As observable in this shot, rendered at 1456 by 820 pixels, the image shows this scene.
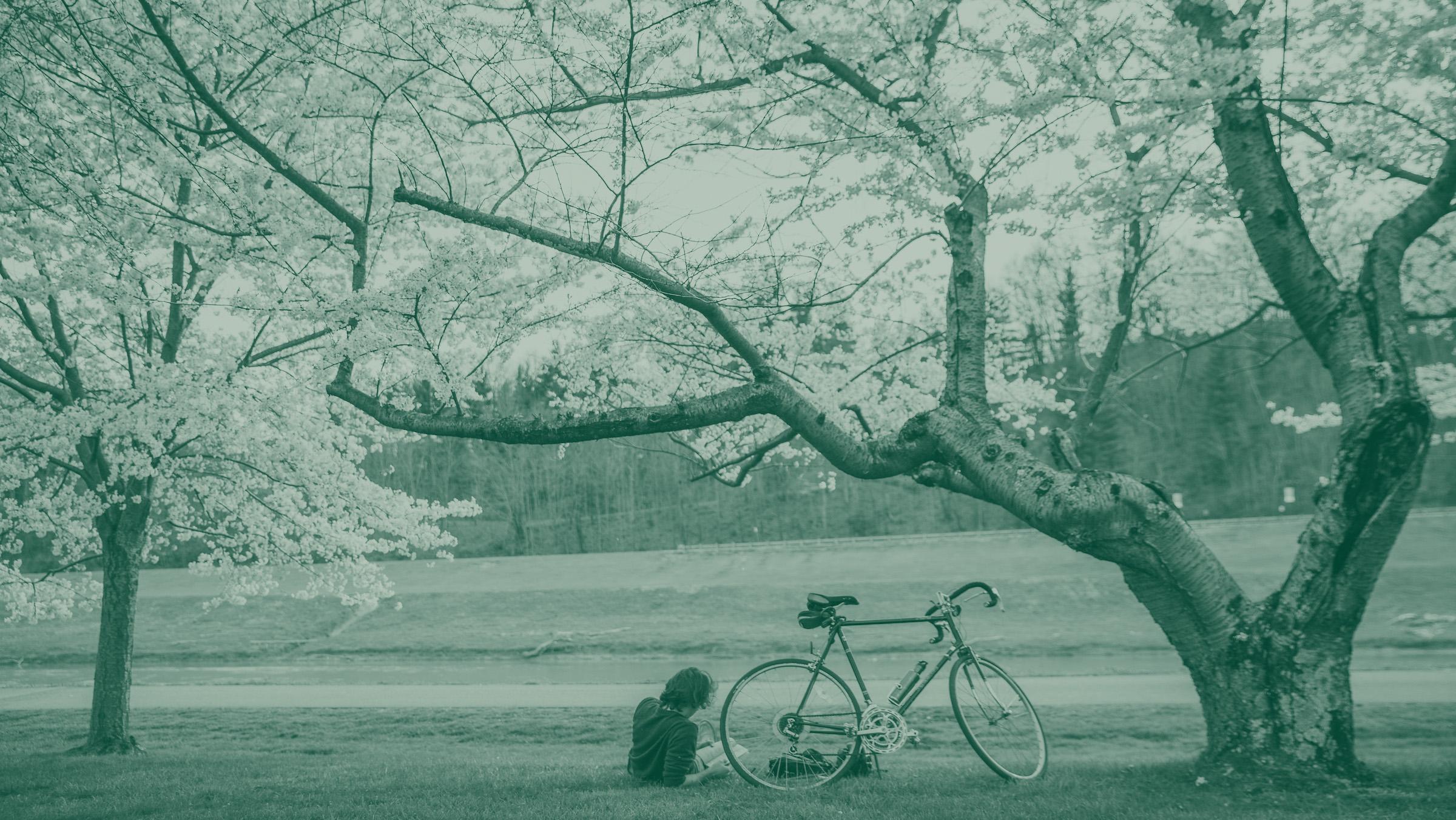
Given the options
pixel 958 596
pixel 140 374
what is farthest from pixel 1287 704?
pixel 140 374

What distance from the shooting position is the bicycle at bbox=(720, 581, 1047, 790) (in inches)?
199

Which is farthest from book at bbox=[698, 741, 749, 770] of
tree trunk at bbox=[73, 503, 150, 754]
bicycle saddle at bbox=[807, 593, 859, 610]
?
tree trunk at bbox=[73, 503, 150, 754]

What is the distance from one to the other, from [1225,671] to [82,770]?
26.3ft

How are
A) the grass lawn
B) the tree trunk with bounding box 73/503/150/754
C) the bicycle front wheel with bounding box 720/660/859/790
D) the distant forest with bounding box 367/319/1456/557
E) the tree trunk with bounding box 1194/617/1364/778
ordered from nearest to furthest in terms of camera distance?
the grass lawn < the tree trunk with bounding box 1194/617/1364/778 < the bicycle front wheel with bounding box 720/660/859/790 < the tree trunk with bounding box 73/503/150/754 < the distant forest with bounding box 367/319/1456/557

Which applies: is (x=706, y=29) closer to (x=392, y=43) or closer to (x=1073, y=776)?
(x=392, y=43)

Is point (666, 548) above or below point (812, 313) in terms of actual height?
below

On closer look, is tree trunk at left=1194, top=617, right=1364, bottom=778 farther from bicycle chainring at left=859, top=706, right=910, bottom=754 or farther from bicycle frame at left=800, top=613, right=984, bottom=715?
bicycle chainring at left=859, top=706, right=910, bottom=754

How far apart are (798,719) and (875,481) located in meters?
13.9

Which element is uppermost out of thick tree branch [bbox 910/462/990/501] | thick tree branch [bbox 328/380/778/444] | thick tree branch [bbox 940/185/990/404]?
thick tree branch [bbox 940/185/990/404]

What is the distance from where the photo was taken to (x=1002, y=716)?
16.8ft

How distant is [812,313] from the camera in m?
8.63

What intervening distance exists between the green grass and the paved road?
11.4 feet

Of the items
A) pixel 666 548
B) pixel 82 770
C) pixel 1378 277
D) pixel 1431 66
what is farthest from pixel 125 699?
pixel 666 548

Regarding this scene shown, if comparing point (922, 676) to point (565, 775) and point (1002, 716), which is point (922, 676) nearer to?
point (1002, 716)
